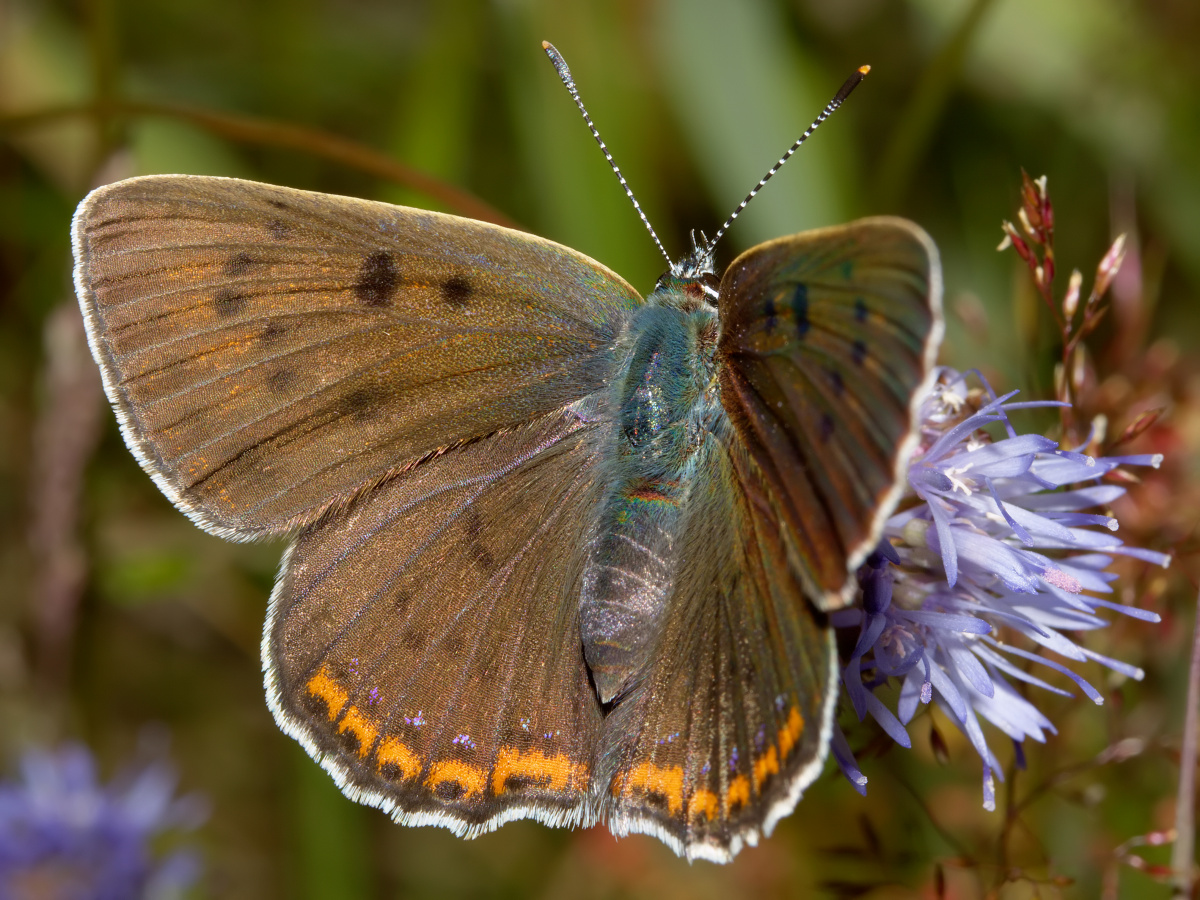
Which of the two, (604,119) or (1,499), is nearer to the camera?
(604,119)

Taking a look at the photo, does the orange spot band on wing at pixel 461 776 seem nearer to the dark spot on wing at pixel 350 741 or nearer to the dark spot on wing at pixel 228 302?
the dark spot on wing at pixel 350 741

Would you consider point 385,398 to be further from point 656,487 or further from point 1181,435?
point 1181,435

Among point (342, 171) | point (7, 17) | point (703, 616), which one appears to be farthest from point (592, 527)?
point (7, 17)

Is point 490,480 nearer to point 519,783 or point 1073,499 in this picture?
point 519,783

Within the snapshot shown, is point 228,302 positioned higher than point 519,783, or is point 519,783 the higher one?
point 228,302

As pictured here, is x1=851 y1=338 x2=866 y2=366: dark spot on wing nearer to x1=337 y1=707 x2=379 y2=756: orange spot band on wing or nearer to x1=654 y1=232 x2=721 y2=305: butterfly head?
x1=654 y1=232 x2=721 y2=305: butterfly head

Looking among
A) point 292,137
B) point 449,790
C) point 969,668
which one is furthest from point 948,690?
point 292,137
